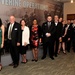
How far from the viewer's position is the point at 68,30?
8234 millimetres

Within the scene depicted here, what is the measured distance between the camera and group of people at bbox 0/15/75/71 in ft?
18.0

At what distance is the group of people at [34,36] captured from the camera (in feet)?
18.0

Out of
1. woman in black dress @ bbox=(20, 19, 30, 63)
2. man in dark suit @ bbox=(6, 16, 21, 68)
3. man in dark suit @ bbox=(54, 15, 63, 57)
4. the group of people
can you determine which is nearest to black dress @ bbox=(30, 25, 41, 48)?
the group of people

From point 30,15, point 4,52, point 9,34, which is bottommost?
point 4,52

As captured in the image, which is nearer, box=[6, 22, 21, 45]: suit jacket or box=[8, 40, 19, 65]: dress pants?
box=[6, 22, 21, 45]: suit jacket

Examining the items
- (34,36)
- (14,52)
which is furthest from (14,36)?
(34,36)

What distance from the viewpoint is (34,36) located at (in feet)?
20.7

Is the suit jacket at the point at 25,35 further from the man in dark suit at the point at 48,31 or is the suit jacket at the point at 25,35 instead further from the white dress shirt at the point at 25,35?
the man in dark suit at the point at 48,31

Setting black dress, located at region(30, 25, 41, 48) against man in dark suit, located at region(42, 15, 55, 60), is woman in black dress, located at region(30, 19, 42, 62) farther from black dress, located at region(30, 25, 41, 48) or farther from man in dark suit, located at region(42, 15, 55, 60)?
man in dark suit, located at region(42, 15, 55, 60)

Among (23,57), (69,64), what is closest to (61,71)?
(69,64)

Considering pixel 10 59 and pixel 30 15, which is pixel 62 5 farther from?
pixel 10 59

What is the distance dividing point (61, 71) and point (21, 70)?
1.11m

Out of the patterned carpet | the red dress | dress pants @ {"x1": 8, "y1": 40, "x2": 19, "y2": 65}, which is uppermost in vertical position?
the red dress

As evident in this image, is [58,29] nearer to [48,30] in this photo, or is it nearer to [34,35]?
[48,30]
